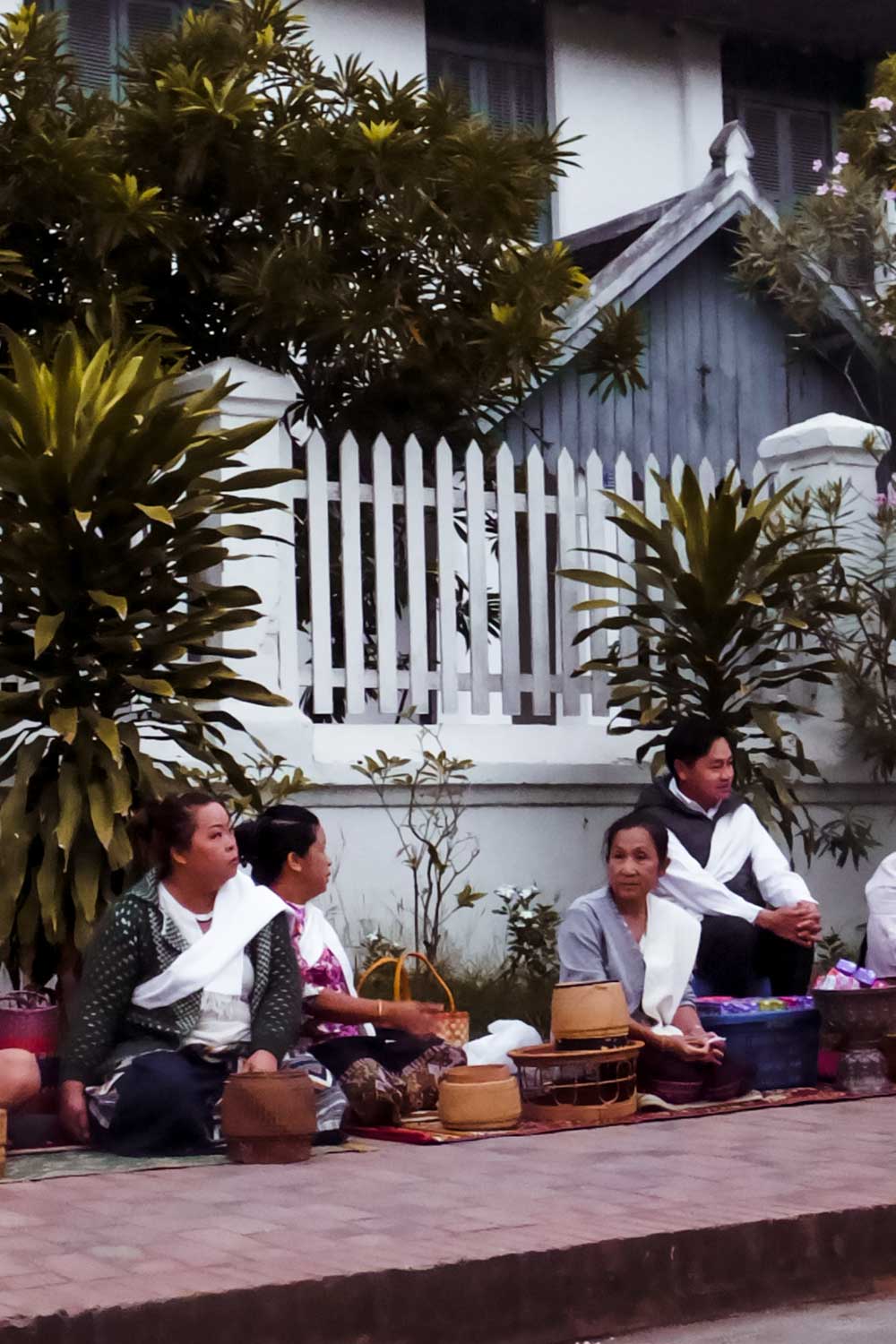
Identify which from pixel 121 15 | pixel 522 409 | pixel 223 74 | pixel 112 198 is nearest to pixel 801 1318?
pixel 112 198

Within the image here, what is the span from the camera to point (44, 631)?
658cm

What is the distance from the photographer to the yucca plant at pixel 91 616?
6582 mm

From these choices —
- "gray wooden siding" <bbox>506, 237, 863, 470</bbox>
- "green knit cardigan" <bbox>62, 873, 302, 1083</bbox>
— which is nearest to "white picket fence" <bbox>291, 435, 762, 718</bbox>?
"green knit cardigan" <bbox>62, 873, 302, 1083</bbox>

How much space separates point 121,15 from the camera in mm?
13320

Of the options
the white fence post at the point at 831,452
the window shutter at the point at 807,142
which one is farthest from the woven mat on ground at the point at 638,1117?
the window shutter at the point at 807,142

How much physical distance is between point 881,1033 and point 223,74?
19.1 feet

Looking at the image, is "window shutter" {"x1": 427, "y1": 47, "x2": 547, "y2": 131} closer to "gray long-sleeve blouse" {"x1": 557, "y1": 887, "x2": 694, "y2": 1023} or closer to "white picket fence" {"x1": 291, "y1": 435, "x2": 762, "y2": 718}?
"white picket fence" {"x1": 291, "y1": 435, "x2": 762, "y2": 718}

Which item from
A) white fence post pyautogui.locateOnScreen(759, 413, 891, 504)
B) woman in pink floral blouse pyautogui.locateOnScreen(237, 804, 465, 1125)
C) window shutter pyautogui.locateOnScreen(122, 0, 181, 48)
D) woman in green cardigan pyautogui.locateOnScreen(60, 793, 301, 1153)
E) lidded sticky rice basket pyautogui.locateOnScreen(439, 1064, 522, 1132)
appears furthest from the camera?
window shutter pyautogui.locateOnScreen(122, 0, 181, 48)

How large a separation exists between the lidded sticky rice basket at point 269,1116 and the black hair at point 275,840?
937mm

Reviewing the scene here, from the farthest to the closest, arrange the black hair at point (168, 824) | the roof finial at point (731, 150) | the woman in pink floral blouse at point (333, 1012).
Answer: the roof finial at point (731, 150), the woman in pink floral blouse at point (333, 1012), the black hair at point (168, 824)

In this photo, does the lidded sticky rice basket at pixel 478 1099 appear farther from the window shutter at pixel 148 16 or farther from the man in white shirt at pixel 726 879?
the window shutter at pixel 148 16

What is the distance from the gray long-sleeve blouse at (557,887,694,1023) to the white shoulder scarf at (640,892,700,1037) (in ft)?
0.13

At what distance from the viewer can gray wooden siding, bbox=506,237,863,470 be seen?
13.7 meters

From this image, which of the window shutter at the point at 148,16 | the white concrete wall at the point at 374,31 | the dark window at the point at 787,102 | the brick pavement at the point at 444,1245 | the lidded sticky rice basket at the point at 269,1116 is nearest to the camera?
the brick pavement at the point at 444,1245
